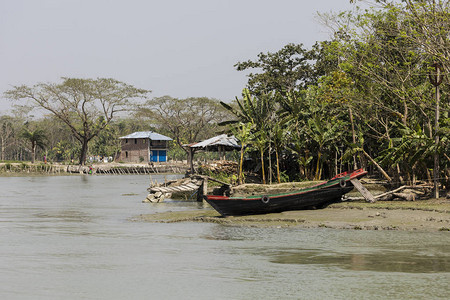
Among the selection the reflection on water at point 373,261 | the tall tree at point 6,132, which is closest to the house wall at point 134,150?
the tall tree at point 6,132

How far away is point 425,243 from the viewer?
49.7ft

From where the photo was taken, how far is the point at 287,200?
68.2 ft

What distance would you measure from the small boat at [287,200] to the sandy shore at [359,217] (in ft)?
0.90

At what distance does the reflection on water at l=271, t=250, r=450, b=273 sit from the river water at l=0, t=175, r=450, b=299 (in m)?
0.02

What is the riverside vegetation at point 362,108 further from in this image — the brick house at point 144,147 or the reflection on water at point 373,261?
the brick house at point 144,147

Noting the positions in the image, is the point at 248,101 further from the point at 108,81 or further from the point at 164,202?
the point at 108,81

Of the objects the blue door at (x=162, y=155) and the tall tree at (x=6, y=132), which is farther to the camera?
the tall tree at (x=6, y=132)

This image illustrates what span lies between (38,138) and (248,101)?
53541 millimetres

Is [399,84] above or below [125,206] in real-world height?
above

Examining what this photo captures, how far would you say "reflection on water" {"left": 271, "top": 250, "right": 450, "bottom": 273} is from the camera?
12.3 metres

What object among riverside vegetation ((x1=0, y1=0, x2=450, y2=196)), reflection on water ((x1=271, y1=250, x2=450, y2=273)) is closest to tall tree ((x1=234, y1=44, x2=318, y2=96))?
riverside vegetation ((x1=0, y1=0, x2=450, y2=196))

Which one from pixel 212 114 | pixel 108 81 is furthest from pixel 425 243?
pixel 212 114

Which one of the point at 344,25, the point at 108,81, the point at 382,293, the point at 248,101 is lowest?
the point at 382,293

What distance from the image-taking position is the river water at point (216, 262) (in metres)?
10.8
